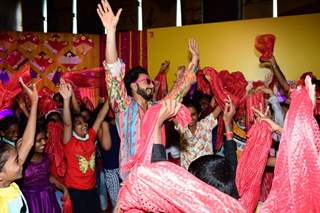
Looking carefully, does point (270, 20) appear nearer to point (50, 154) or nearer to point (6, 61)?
point (50, 154)

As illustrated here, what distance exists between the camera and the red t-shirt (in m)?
4.42

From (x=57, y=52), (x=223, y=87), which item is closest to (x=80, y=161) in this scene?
(x=223, y=87)

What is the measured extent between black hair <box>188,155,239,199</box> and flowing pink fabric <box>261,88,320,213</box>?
9.7 inches

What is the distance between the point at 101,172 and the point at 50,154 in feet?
3.90

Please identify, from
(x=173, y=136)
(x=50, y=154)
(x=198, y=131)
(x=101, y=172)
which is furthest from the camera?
(x=101, y=172)

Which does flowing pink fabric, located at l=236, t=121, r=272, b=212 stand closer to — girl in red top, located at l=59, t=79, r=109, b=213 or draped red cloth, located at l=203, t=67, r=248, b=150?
draped red cloth, located at l=203, t=67, r=248, b=150

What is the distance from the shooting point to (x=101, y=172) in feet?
18.7

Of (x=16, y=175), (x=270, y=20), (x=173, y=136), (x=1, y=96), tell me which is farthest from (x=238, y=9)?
(x=16, y=175)

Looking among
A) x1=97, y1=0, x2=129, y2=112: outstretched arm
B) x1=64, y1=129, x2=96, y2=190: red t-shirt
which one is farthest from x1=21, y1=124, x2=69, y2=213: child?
x1=97, y1=0, x2=129, y2=112: outstretched arm

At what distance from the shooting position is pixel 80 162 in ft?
14.6

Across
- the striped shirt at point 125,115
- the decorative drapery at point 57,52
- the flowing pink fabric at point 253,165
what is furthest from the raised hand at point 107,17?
the decorative drapery at point 57,52

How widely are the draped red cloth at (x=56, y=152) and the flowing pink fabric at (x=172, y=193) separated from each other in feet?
9.77

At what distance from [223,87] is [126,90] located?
58.0 inches

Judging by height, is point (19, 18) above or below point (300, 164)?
above
